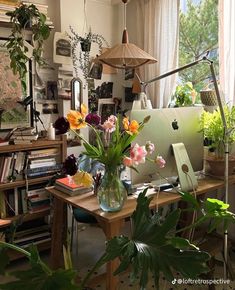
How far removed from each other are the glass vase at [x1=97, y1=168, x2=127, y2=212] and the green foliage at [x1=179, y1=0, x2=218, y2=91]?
180 cm

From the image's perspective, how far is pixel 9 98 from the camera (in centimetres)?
286

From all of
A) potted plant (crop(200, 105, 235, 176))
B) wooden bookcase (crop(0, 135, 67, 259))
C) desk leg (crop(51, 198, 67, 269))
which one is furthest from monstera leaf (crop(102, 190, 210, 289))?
wooden bookcase (crop(0, 135, 67, 259))

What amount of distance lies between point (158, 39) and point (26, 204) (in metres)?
2.07

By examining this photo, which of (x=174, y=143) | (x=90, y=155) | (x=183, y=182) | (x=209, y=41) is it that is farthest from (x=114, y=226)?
(x=209, y=41)

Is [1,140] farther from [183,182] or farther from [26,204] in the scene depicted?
[183,182]

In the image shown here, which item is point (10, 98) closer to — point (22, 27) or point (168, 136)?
point (22, 27)

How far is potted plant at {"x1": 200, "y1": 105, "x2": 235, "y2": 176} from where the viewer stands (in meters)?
2.25

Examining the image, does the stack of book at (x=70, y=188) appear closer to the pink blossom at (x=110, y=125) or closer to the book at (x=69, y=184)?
the book at (x=69, y=184)

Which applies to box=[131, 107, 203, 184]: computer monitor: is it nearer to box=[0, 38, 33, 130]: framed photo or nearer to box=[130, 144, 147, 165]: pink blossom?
box=[130, 144, 147, 165]: pink blossom

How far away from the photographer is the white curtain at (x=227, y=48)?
2625mm

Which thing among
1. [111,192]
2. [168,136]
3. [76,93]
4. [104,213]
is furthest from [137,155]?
[76,93]

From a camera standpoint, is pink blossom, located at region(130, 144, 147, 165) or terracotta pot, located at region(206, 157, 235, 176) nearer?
pink blossom, located at region(130, 144, 147, 165)

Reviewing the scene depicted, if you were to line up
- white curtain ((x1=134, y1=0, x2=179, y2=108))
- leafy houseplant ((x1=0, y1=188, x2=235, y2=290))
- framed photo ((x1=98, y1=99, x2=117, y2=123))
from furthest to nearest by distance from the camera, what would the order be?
framed photo ((x1=98, y1=99, x2=117, y2=123))
white curtain ((x1=134, y1=0, x2=179, y2=108))
leafy houseplant ((x1=0, y1=188, x2=235, y2=290))

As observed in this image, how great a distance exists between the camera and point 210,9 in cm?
306
